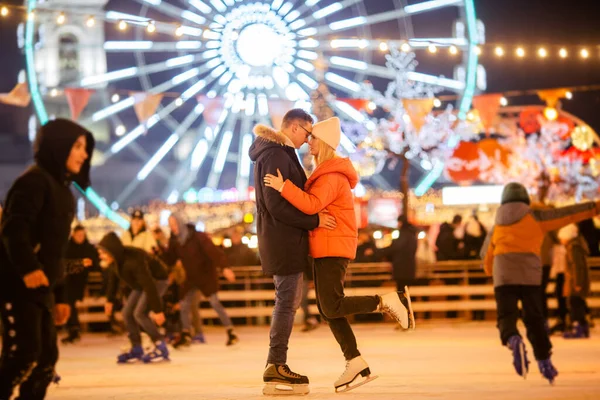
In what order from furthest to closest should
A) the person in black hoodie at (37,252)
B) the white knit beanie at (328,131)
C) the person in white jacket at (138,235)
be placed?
the person in white jacket at (138,235) < the white knit beanie at (328,131) < the person in black hoodie at (37,252)

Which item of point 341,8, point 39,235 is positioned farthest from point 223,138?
point 39,235

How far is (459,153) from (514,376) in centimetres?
4562

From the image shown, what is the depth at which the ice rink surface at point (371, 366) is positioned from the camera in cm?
718

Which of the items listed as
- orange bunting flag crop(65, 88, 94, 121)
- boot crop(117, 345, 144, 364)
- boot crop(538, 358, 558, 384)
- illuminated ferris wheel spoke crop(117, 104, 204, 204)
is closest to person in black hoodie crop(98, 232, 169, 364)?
boot crop(117, 345, 144, 364)

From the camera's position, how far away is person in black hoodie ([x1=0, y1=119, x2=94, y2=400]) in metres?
5.00

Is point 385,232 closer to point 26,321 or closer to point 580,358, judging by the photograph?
point 580,358

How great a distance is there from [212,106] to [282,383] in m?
19.5

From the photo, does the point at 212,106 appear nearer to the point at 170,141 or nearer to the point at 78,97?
the point at 170,141

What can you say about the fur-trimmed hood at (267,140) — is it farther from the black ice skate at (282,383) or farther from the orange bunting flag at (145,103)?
the orange bunting flag at (145,103)

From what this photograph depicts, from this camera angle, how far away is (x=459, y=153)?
53594mm

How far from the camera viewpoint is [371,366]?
9.88 metres

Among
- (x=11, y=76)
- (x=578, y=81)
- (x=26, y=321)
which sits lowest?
(x=26, y=321)

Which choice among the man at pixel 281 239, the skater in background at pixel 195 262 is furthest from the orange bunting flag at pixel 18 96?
the man at pixel 281 239

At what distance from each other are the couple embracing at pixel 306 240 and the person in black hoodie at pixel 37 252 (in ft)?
5.58
